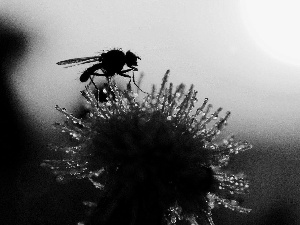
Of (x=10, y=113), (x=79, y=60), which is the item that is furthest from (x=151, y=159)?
(x=10, y=113)

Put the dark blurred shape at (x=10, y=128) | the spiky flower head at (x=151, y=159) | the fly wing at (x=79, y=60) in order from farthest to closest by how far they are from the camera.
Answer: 1. the dark blurred shape at (x=10, y=128)
2. the fly wing at (x=79, y=60)
3. the spiky flower head at (x=151, y=159)

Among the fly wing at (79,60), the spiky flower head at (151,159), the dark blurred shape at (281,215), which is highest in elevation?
the dark blurred shape at (281,215)

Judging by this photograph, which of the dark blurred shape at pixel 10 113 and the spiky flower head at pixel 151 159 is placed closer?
the spiky flower head at pixel 151 159

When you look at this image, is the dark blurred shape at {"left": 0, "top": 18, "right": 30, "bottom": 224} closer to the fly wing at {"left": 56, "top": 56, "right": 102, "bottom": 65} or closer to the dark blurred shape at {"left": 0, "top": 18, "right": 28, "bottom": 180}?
the dark blurred shape at {"left": 0, "top": 18, "right": 28, "bottom": 180}

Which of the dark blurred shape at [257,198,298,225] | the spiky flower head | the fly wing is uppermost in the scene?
the dark blurred shape at [257,198,298,225]

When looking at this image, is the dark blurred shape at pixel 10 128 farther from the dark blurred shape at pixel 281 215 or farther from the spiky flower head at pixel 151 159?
the spiky flower head at pixel 151 159

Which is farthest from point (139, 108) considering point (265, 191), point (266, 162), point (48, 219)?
point (266, 162)

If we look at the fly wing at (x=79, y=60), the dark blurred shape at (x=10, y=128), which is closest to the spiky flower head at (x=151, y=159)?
the fly wing at (x=79, y=60)

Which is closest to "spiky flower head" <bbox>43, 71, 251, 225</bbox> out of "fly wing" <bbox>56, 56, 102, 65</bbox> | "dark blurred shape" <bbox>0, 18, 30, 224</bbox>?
"fly wing" <bbox>56, 56, 102, 65</bbox>

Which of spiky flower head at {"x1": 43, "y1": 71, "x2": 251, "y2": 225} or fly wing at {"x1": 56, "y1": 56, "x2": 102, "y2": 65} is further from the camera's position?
fly wing at {"x1": 56, "y1": 56, "x2": 102, "y2": 65}
